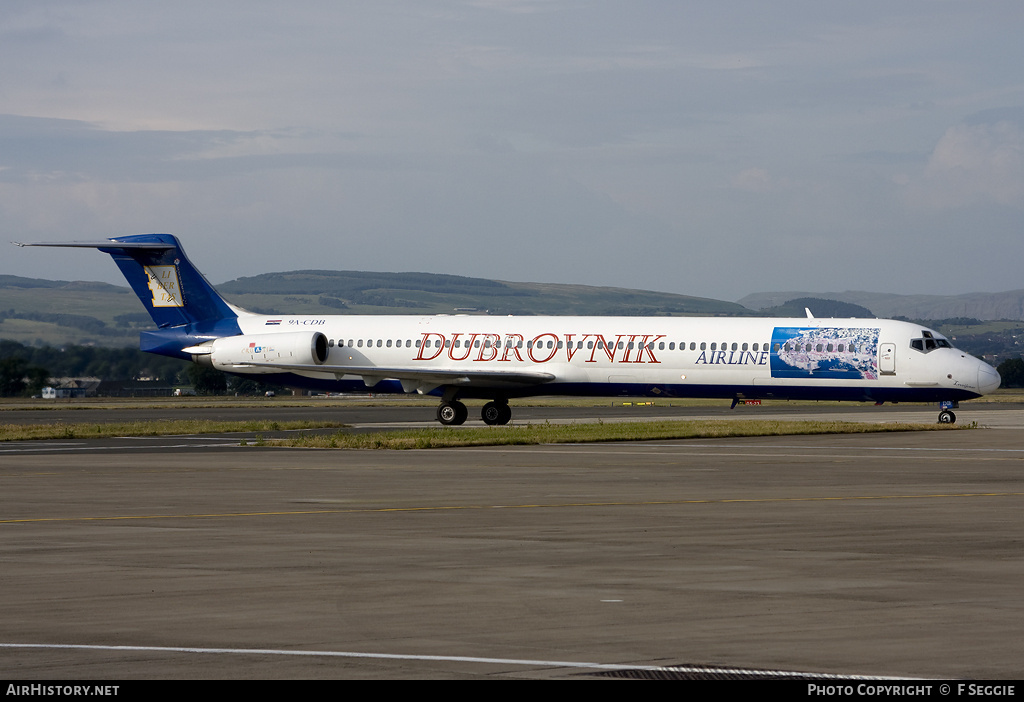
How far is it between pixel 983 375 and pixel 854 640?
116 feet

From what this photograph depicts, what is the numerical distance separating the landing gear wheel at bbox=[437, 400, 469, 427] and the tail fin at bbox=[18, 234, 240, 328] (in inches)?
387

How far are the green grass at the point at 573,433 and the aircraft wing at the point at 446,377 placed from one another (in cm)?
360

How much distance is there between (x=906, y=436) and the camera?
38750 mm

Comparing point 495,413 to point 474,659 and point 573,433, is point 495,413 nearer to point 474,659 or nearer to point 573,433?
point 573,433

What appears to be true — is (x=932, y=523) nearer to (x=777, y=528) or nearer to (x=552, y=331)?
(x=777, y=528)

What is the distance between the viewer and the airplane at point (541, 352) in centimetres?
4288

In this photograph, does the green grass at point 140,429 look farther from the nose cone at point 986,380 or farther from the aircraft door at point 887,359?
the nose cone at point 986,380

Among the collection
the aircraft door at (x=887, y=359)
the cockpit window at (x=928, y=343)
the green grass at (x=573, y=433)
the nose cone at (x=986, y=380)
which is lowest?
the green grass at (x=573, y=433)

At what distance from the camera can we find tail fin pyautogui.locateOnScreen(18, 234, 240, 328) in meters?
51.7

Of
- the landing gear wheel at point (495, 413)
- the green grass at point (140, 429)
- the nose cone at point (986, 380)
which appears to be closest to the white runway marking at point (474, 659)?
the green grass at point (140, 429)

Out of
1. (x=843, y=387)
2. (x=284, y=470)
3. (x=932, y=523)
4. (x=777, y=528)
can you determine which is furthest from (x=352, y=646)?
(x=843, y=387)

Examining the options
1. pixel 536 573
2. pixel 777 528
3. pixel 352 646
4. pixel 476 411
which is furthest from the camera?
pixel 476 411

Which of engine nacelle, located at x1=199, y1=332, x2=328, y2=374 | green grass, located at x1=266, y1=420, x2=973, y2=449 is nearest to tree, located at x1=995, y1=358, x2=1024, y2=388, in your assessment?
green grass, located at x1=266, y1=420, x2=973, y2=449
